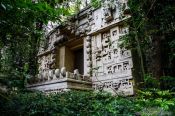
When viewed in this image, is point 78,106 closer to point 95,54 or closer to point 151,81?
point 151,81

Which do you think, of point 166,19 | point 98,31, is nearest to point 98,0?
point 98,31

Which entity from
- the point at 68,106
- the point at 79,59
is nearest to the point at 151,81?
the point at 68,106

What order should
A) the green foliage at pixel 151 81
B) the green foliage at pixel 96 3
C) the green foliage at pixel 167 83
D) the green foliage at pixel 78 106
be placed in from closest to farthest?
the green foliage at pixel 78 106, the green foliage at pixel 151 81, the green foliage at pixel 167 83, the green foliage at pixel 96 3

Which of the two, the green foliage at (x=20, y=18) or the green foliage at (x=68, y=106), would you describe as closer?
the green foliage at (x=20, y=18)

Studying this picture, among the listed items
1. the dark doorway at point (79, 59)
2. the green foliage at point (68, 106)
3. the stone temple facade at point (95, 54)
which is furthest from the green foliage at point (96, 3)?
the green foliage at point (68, 106)

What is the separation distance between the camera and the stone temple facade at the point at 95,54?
7.14m

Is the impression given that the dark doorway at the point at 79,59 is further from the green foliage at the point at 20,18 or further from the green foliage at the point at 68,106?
the green foliage at the point at 68,106

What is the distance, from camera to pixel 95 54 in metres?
8.28

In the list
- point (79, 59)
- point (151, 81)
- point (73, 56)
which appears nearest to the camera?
point (151, 81)

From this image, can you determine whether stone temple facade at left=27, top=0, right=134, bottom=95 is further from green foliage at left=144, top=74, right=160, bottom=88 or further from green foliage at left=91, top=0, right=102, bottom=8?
green foliage at left=144, top=74, right=160, bottom=88

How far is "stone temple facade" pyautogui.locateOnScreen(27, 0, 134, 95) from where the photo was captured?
7.14m

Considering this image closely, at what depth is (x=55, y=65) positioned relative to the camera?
9953 mm

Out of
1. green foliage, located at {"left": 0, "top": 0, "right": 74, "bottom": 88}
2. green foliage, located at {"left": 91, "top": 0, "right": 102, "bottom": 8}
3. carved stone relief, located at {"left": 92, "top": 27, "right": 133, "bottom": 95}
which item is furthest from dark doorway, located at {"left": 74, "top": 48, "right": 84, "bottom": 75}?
green foliage, located at {"left": 0, "top": 0, "right": 74, "bottom": 88}

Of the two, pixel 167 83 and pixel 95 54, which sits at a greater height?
pixel 95 54
